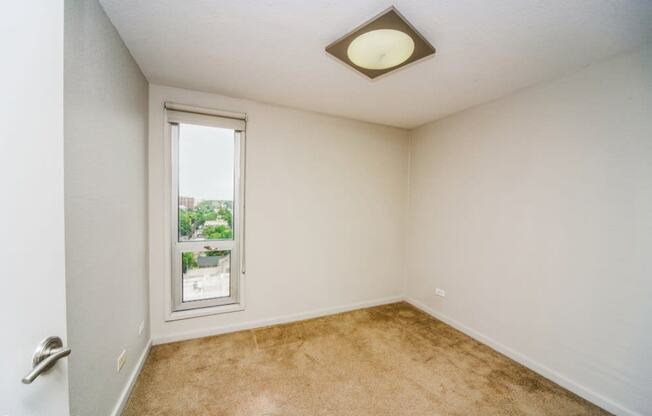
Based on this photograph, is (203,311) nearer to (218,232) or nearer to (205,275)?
(205,275)

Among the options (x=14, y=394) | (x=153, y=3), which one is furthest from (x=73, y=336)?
(x=153, y=3)

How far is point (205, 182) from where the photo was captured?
2.65 meters

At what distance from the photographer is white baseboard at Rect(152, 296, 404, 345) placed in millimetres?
2489

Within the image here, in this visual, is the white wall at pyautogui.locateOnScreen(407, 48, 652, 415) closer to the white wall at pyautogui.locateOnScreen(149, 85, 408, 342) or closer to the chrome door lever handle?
the white wall at pyautogui.locateOnScreen(149, 85, 408, 342)

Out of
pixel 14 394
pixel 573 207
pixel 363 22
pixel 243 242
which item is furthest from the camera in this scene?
pixel 243 242

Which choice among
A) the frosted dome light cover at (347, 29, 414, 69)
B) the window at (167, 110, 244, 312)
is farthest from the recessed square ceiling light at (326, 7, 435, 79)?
the window at (167, 110, 244, 312)

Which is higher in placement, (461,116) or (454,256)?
(461,116)

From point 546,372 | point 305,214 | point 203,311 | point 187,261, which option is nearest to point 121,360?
point 203,311

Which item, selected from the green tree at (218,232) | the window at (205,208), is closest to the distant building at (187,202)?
the window at (205,208)

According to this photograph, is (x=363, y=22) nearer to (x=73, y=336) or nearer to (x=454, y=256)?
(x=73, y=336)

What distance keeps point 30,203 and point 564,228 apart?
3077 millimetres

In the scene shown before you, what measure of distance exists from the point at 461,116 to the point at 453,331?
8.26ft

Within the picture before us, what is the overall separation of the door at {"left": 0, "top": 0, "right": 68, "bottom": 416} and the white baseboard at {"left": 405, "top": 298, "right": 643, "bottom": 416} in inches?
122

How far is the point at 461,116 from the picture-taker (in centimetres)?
290
